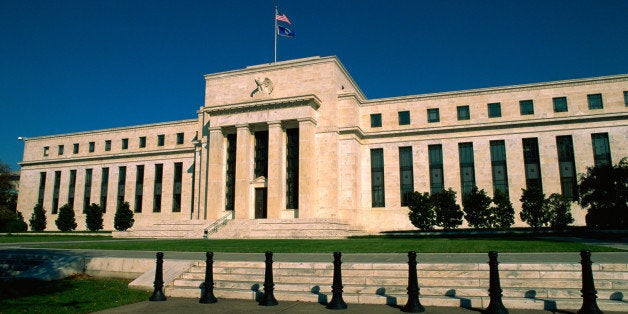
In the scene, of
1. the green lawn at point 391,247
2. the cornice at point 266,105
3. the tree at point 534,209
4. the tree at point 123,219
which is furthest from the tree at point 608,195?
the tree at point 123,219

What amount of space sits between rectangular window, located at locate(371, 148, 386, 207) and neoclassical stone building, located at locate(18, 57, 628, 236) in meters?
0.11

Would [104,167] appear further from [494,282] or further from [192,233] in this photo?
[494,282]

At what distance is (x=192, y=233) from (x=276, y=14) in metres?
24.1

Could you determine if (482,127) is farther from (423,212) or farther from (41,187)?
(41,187)

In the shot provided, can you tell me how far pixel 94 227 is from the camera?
173 ft

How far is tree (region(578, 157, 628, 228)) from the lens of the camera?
2981 centimetres

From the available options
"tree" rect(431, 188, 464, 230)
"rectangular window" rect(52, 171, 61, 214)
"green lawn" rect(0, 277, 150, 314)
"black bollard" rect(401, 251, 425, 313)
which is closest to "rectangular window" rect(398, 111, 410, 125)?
"tree" rect(431, 188, 464, 230)

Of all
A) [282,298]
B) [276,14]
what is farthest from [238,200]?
[282,298]

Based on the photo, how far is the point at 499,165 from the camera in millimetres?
44500

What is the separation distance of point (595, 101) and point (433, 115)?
15.0 m

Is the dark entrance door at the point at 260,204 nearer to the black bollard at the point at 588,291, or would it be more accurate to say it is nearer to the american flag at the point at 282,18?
the american flag at the point at 282,18

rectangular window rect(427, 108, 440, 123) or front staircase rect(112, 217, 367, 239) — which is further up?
rectangular window rect(427, 108, 440, 123)

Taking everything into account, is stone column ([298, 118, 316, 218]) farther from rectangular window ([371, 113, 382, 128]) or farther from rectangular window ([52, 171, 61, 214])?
rectangular window ([52, 171, 61, 214])

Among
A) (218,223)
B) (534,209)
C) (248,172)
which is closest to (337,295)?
(534,209)
